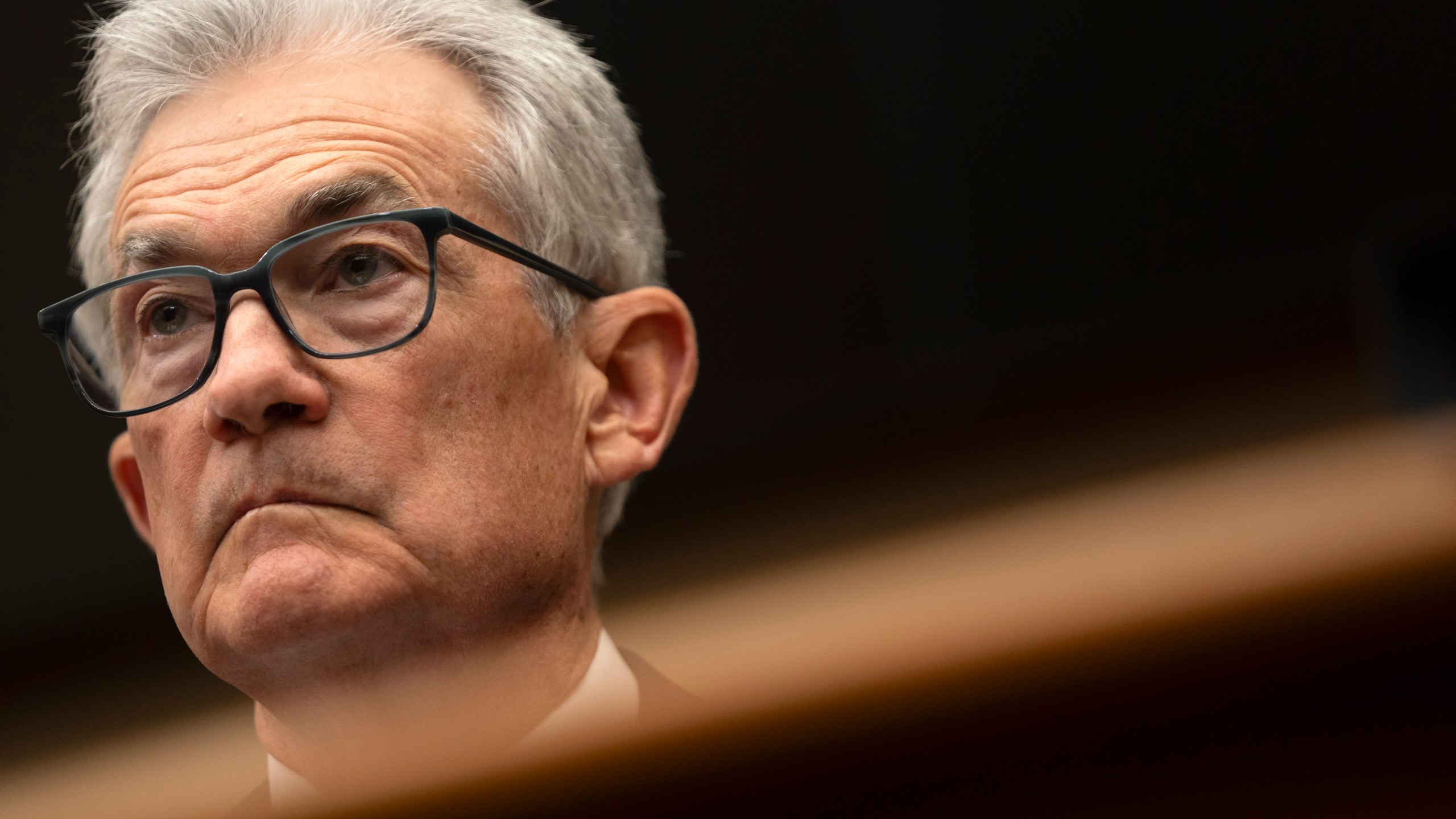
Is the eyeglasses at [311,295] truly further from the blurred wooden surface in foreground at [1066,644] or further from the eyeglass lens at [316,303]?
the blurred wooden surface in foreground at [1066,644]

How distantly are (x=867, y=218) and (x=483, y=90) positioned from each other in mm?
1098

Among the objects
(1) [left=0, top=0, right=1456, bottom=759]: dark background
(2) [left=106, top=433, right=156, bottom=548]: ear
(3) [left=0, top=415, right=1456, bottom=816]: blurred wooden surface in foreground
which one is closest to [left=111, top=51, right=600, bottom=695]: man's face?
(2) [left=106, top=433, right=156, bottom=548]: ear

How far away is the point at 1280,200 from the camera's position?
236cm

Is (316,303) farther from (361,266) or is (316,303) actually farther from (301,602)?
(301,602)

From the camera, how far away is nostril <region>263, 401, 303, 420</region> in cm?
141

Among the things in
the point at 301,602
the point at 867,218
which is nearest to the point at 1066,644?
the point at 301,602

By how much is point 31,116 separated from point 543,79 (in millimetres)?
1497

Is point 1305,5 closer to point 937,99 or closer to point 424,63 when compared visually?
point 937,99

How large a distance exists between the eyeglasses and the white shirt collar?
0.47 meters

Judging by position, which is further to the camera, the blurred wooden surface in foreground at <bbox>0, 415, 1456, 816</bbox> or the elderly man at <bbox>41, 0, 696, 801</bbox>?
the elderly man at <bbox>41, 0, 696, 801</bbox>

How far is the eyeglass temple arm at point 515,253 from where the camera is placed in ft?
4.95

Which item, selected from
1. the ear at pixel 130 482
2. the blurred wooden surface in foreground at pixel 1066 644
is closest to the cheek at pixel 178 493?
the ear at pixel 130 482

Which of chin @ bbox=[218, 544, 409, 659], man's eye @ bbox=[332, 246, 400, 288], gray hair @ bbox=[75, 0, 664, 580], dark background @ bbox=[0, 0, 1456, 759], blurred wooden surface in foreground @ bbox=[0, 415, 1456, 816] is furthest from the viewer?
dark background @ bbox=[0, 0, 1456, 759]

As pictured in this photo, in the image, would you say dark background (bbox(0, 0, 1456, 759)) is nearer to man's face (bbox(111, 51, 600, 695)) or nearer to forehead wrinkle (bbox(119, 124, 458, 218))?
man's face (bbox(111, 51, 600, 695))
